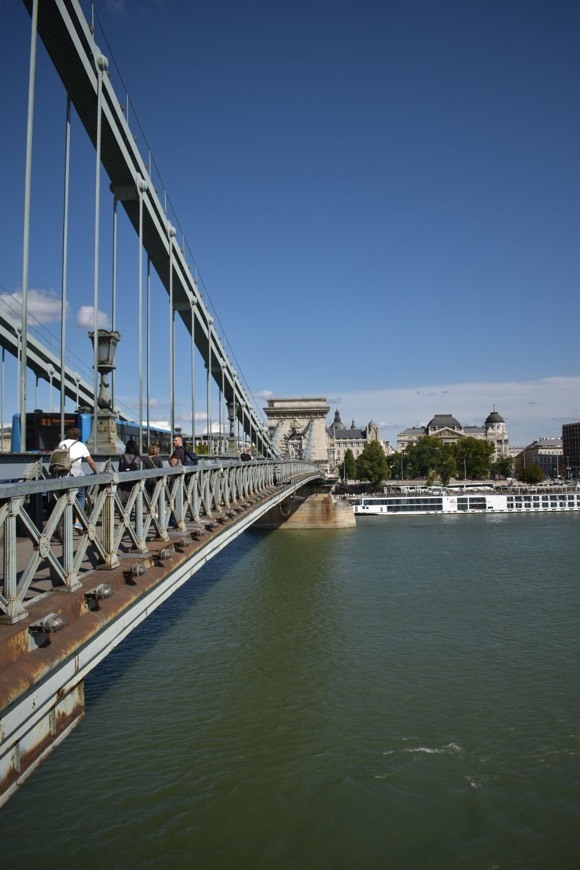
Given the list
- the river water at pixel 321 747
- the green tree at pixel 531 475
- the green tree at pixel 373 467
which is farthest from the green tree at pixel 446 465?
the river water at pixel 321 747

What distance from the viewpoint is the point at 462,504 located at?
6000cm

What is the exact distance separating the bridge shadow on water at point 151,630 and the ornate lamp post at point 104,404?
379cm

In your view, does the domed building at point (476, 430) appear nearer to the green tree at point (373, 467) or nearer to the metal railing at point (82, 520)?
the green tree at point (373, 467)

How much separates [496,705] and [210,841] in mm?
5292

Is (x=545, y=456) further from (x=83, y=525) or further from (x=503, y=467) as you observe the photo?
(x=83, y=525)

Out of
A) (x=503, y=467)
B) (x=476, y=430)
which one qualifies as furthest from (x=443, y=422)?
(x=503, y=467)

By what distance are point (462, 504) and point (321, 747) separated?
53.4 metres

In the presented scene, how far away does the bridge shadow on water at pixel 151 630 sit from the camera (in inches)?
435

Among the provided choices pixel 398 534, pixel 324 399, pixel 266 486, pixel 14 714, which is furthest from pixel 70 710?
pixel 324 399

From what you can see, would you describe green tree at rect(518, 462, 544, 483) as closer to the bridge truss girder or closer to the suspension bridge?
the bridge truss girder

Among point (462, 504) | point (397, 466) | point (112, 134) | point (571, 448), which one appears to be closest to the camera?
point (112, 134)

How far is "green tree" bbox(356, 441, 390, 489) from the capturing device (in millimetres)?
81562

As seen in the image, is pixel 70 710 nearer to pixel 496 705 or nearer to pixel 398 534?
pixel 496 705

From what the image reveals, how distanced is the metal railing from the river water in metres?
2.61
